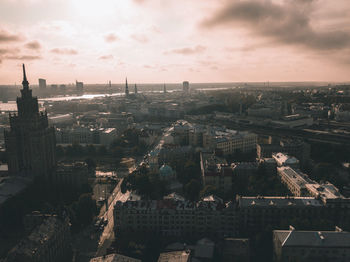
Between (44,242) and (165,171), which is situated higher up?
(165,171)

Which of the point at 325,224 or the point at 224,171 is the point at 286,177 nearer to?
the point at 224,171

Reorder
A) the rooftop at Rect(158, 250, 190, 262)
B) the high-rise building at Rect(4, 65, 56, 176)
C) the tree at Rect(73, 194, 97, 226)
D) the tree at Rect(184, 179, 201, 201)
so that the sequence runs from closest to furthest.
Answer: the rooftop at Rect(158, 250, 190, 262) < the tree at Rect(73, 194, 97, 226) < the tree at Rect(184, 179, 201, 201) < the high-rise building at Rect(4, 65, 56, 176)

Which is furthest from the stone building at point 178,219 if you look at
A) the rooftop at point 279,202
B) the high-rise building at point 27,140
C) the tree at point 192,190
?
the high-rise building at point 27,140

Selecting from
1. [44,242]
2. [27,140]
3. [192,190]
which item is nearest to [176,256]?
[44,242]

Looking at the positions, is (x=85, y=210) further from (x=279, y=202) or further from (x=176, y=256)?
(x=279, y=202)

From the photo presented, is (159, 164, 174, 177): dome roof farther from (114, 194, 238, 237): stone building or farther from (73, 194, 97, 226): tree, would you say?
(114, 194, 238, 237): stone building

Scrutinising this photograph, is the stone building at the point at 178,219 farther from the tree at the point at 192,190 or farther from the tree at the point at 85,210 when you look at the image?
the tree at the point at 192,190

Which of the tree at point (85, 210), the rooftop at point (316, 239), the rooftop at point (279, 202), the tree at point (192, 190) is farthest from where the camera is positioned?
the tree at point (192, 190)

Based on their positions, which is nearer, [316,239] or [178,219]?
[316,239]

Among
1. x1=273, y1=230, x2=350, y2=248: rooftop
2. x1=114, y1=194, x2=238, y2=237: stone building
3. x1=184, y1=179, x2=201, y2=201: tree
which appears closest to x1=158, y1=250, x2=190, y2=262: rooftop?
x1=114, y1=194, x2=238, y2=237: stone building
